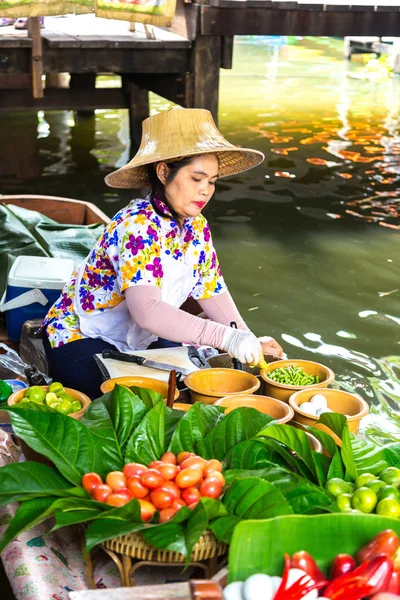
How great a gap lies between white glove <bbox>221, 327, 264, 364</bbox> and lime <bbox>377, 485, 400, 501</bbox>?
3.03ft

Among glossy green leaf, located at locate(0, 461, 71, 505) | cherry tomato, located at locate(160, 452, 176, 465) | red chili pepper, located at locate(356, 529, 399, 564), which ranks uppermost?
red chili pepper, located at locate(356, 529, 399, 564)

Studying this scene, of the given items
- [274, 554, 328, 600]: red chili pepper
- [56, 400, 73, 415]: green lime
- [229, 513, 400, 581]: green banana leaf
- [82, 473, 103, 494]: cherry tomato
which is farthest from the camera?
[56, 400, 73, 415]: green lime

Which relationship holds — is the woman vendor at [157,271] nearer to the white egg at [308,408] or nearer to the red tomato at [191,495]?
the white egg at [308,408]

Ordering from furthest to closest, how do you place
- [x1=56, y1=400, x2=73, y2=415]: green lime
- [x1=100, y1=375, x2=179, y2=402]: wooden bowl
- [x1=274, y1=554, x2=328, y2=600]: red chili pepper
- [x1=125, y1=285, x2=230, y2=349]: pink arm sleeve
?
[x1=125, y1=285, x2=230, y2=349]: pink arm sleeve
[x1=100, y1=375, x2=179, y2=402]: wooden bowl
[x1=56, y1=400, x2=73, y2=415]: green lime
[x1=274, y1=554, x2=328, y2=600]: red chili pepper

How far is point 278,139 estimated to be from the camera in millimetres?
Result: 9555

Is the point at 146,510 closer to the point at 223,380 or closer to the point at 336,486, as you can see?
the point at 336,486

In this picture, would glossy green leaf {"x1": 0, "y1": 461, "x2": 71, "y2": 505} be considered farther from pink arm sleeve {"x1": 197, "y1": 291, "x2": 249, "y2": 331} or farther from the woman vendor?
pink arm sleeve {"x1": 197, "y1": 291, "x2": 249, "y2": 331}

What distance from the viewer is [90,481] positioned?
68.4 inches

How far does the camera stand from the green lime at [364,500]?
168 centimetres

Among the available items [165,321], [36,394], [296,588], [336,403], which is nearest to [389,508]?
[296,588]

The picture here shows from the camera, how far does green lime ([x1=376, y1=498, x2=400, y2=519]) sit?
1.64m

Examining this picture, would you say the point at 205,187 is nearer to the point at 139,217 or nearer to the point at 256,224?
the point at 139,217

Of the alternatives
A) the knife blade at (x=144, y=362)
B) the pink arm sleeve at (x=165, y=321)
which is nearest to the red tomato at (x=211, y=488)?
the knife blade at (x=144, y=362)

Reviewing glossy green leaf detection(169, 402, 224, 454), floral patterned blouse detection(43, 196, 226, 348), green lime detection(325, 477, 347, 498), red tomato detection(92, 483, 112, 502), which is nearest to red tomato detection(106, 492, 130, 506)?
red tomato detection(92, 483, 112, 502)
